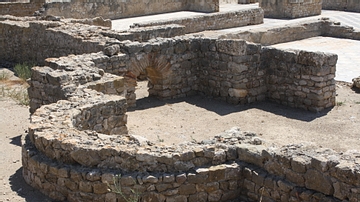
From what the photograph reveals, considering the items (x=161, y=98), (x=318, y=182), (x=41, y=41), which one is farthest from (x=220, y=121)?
(x=41, y=41)

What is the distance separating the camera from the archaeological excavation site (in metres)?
6.64

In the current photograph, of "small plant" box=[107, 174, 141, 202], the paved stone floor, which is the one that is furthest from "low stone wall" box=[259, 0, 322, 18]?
"small plant" box=[107, 174, 141, 202]

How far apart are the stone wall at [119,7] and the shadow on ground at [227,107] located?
8.20m

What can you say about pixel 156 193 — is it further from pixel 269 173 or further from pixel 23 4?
pixel 23 4

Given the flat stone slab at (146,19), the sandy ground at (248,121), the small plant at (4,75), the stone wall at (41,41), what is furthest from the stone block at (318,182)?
the flat stone slab at (146,19)

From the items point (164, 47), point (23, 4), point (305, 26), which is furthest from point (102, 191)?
point (305, 26)

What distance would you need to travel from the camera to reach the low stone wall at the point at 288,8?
25.5m

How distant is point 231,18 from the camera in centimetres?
2298

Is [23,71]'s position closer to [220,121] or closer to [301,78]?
[220,121]

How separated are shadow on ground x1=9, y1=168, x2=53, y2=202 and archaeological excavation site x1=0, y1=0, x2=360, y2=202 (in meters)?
0.08

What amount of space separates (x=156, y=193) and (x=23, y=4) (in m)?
14.7

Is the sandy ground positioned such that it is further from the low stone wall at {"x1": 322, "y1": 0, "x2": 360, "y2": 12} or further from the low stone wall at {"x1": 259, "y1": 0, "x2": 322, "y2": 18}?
the low stone wall at {"x1": 322, "y1": 0, "x2": 360, "y2": 12}

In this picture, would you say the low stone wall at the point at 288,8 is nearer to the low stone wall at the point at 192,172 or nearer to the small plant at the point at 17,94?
the small plant at the point at 17,94

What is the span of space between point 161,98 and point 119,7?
10.7 metres
